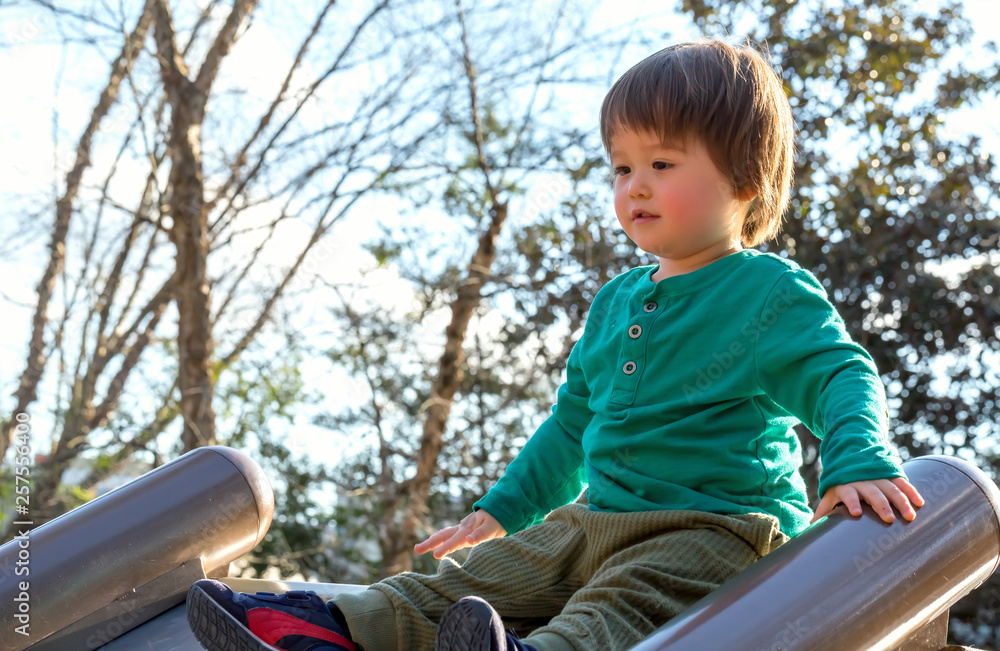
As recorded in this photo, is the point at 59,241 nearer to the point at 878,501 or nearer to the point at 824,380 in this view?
Result: the point at 824,380

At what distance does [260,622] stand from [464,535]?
0.44 m

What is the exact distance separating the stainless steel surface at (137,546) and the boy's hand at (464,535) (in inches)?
18.1

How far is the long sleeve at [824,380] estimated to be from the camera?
1217 mm

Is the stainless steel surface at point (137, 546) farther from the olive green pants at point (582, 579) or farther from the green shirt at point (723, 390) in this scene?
the green shirt at point (723, 390)

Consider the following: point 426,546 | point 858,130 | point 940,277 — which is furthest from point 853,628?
point 858,130

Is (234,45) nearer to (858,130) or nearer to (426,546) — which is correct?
(858,130)

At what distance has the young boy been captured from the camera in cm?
125

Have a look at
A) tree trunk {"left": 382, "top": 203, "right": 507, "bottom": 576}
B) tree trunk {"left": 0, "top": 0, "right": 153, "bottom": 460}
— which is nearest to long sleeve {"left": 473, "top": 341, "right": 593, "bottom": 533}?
tree trunk {"left": 382, "top": 203, "right": 507, "bottom": 576}

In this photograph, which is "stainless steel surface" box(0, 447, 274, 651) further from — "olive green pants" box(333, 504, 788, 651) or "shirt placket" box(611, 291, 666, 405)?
"shirt placket" box(611, 291, 666, 405)

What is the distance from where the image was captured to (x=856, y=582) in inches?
47.2

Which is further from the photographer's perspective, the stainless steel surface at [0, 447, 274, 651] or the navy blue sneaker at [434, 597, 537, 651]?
the stainless steel surface at [0, 447, 274, 651]

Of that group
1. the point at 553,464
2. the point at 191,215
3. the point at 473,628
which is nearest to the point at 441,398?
the point at 191,215

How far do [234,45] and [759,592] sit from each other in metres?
4.09

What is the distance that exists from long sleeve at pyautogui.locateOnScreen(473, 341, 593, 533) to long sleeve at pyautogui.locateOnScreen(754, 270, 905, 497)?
0.42 metres
